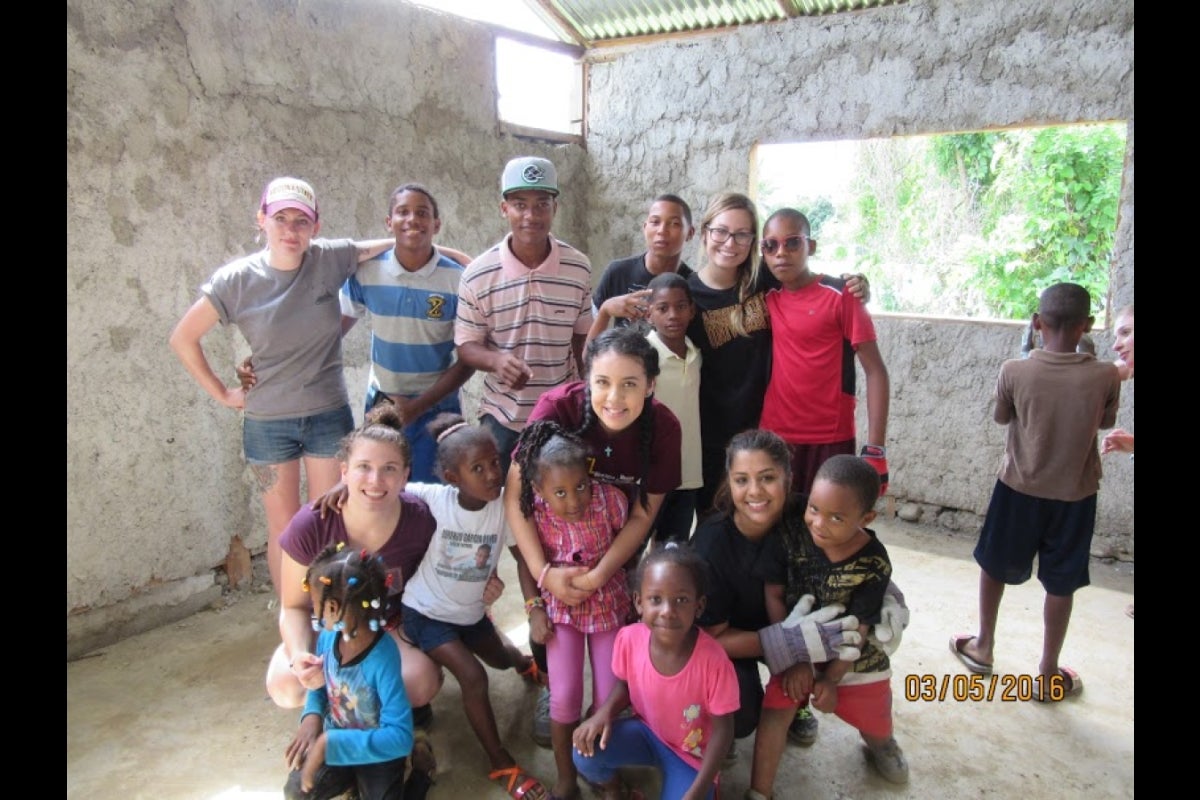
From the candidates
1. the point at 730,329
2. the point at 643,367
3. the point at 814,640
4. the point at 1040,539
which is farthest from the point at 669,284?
the point at 1040,539

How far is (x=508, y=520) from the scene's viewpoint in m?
2.16

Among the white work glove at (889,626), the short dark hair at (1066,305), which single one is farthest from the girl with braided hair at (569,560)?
the short dark hair at (1066,305)

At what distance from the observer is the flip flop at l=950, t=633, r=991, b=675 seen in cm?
272

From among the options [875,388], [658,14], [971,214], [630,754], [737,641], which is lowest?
[630,754]

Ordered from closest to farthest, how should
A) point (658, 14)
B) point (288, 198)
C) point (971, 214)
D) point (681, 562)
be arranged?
point (681, 562), point (288, 198), point (658, 14), point (971, 214)

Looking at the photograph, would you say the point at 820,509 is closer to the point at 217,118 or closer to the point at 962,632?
the point at 962,632

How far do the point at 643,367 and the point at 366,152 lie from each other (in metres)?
2.36

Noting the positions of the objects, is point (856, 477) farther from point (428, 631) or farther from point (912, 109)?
point (912, 109)

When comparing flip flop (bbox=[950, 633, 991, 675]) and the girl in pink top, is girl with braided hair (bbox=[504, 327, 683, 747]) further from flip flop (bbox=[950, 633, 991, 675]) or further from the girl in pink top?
flip flop (bbox=[950, 633, 991, 675])

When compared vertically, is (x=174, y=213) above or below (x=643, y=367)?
above

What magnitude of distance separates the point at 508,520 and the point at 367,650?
0.53 meters

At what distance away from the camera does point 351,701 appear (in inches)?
74.2

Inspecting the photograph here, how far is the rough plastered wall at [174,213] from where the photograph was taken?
8.95 ft

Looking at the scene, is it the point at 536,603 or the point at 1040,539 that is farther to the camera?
the point at 1040,539
